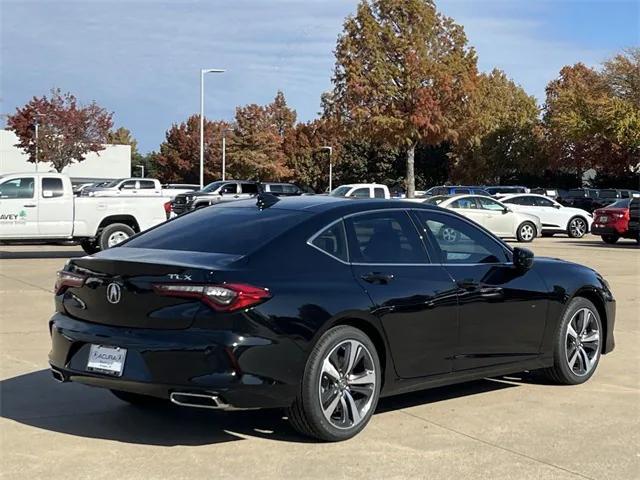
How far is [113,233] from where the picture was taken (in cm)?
1823

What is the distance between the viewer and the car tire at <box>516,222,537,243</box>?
26781 millimetres

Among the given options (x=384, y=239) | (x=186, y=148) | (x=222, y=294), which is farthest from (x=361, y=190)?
(x=186, y=148)

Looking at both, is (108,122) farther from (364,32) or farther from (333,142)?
(364,32)

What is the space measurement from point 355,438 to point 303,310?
3.13ft

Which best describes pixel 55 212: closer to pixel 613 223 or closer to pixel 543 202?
pixel 613 223

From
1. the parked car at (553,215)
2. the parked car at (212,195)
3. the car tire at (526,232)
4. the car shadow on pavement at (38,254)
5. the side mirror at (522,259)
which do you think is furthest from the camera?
the parked car at (212,195)

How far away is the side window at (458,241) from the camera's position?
625 centimetres

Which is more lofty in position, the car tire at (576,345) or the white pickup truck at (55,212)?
the white pickup truck at (55,212)

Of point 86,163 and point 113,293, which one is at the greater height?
point 86,163

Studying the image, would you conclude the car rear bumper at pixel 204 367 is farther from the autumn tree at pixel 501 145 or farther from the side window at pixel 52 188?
the autumn tree at pixel 501 145

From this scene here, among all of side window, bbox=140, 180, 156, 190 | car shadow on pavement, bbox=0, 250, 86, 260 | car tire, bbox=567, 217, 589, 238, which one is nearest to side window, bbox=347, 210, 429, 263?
car shadow on pavement, bbox=0, 250, 86, 260

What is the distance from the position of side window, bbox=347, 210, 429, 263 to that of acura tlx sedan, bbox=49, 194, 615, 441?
0.01m

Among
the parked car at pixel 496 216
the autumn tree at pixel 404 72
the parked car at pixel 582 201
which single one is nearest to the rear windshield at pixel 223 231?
the parked car at pixel 496 216

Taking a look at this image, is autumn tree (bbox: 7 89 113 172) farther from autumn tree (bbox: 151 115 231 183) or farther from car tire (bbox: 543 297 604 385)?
car tire (bbox: 543 297 604 385)
